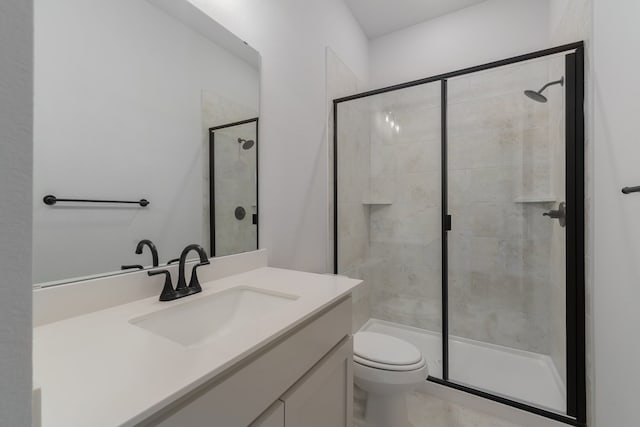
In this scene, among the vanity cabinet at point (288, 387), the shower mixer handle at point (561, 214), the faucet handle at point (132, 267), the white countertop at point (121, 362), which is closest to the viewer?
the white countertop at point (121, 362)

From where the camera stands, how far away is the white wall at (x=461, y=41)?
206 cm

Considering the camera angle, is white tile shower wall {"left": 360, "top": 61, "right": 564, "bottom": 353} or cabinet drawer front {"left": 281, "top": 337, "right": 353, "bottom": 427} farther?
white tile shower wall {"left": 360, "top": 61, "right": 564, "bottom": 353}

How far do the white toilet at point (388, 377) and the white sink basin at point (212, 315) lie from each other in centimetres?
65

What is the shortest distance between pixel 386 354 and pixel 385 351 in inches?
1.3

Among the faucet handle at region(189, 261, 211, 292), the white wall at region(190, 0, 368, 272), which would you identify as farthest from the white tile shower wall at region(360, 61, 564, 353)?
the faucet handle at region(189, 261, 211, 292)

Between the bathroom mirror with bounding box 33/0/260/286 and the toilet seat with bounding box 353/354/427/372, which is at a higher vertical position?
the bathroom mirror with bounding box 33/0/260/286

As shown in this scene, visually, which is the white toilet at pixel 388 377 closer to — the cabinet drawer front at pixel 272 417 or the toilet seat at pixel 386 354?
the toilet seat at pixel 386 354

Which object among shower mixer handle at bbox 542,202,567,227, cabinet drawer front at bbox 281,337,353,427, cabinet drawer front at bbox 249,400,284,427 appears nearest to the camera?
cabinet drawer front at bbox 249,400,284,427

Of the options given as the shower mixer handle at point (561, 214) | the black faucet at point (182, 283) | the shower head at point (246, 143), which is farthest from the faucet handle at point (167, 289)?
the shower mixer handle at point (561, 214)

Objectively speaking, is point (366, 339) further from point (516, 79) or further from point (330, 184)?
point (516, 79)

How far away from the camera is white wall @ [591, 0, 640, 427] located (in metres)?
0.97

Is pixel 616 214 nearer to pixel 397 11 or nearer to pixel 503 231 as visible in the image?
pixel 503 231

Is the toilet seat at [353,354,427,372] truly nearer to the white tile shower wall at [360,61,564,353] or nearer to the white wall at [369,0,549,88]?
the white tile shower wall at [360,61,564,353]

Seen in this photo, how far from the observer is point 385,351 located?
142cm
